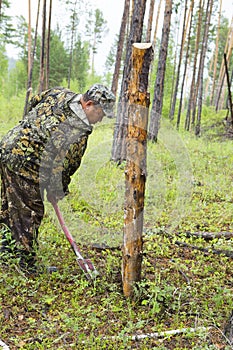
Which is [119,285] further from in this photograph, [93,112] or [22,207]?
[93,112]

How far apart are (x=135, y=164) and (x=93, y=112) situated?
0.61m

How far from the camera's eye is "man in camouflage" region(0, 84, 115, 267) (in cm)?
329

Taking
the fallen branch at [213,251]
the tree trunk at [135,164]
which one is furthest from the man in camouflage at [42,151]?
the fallen branch at [213,251]

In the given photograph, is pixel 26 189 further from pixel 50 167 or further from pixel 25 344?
pixel 25 344

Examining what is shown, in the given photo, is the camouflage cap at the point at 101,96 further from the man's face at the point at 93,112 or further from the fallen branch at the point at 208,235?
the fallen branch at the point at 208,235

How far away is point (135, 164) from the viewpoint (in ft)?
9.95

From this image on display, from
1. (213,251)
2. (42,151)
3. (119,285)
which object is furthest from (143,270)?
(42,151)

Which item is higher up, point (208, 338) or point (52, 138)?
point (52, 138)

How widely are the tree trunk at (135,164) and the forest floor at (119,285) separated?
199 millimetres

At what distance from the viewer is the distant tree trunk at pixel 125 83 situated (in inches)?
286

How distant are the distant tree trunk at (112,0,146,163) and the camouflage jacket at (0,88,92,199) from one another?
3.07m

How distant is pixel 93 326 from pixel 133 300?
0.51 m

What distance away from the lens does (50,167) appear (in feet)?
11.1

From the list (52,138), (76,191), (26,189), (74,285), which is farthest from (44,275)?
(76,191)
